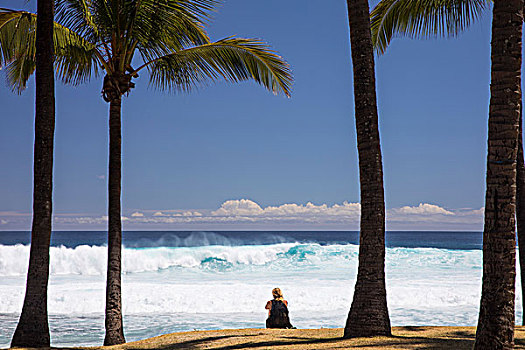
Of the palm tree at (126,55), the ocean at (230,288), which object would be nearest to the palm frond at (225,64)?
the palm tree at (126,55)

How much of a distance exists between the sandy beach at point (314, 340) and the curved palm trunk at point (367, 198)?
29 cm

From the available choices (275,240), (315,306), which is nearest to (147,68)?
(315,306)

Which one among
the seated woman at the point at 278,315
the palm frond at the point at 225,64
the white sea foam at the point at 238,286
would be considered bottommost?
the white sea foam at the point at 238,286

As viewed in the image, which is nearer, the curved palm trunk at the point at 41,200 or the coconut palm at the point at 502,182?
the coconut palm at the point at 502,182

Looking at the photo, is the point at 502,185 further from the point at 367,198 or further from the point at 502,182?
the point at 367,198

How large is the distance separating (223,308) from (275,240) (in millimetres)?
59906

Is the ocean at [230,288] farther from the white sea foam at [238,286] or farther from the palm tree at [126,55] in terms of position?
the palm tree at [126,55]

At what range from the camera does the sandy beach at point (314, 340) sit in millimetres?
7281

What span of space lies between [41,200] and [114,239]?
201 centimetres

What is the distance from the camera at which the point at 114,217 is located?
998 centimetres

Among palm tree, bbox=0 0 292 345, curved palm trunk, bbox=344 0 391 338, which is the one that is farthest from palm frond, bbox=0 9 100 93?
curved palm trunk, bbox=344 0 391 338

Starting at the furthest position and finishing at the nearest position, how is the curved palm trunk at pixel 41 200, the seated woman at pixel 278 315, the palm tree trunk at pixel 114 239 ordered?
1. the seated woman at pixel 278 315
2. the palm tree trunk at pixel 114 239
3. the curved palm trunk at pixel 41 200

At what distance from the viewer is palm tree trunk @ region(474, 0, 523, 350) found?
516 cm

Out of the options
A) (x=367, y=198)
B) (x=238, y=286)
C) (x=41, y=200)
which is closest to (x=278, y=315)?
(x=367, y=198)
